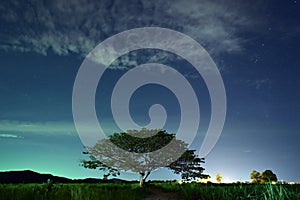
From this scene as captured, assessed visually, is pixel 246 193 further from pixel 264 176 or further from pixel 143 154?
pixel 264 176

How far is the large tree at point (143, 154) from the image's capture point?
24.0 meters

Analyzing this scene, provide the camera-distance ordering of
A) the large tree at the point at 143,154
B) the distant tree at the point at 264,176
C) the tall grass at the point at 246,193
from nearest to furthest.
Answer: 1. the tall grass at the point at 246,193
2. the large tree at the point at 143,154
3. the distant tree at the point at 264,176

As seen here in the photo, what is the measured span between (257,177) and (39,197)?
3971 cm

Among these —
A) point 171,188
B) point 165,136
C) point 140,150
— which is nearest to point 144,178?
point 140,150

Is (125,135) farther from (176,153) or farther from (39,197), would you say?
(39,197)

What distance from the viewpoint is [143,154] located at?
24109 mm

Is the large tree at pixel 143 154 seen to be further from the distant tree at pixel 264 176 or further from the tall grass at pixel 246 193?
the distant tree at pixel 264 176

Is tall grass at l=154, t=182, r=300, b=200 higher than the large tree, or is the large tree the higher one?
the large tree

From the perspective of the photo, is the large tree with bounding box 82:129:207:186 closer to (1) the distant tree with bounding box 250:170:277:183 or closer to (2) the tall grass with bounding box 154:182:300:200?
(2) the tall grass with bounding box 154:182:300:200

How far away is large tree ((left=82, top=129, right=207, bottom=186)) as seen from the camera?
2398 cm

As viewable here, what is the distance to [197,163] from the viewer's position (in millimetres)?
24891

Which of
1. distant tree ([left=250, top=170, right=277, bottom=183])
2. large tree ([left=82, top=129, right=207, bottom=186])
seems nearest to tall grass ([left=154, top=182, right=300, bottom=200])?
large tree ([left=82, top=129, right=207, bottom=186])

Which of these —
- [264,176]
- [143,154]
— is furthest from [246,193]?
[264,176]

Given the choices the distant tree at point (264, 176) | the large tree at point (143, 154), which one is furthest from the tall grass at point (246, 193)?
the distant tree at point (264, 176)
